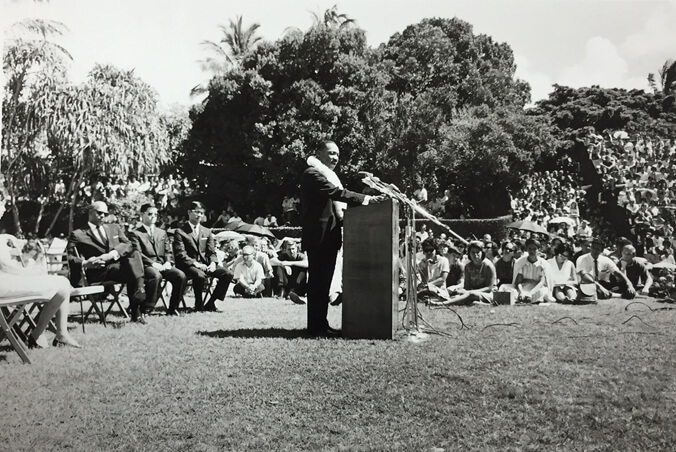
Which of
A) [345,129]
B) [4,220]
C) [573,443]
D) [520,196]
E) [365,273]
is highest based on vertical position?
[345,129]

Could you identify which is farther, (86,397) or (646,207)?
(646,207)

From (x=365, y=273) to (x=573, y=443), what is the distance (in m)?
2.15

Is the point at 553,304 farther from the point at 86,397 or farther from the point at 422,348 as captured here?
the point at 86,397

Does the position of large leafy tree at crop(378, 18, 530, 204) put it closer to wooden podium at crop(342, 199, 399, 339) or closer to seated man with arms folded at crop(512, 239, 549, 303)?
wooden podium at crop(342, 199, 399, 339)

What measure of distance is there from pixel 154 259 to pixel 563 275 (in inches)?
202

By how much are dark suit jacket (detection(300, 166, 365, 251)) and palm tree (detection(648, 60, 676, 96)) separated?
8.81 feet

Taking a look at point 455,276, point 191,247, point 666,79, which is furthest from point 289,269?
point 666,79

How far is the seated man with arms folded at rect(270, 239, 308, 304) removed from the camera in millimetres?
9070

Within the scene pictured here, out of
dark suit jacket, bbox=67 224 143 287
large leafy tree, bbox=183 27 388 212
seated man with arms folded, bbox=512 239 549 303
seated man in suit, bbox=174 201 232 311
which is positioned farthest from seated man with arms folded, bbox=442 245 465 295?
dark suit jacket, bbox=67 224 143 287

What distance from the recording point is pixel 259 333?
17.4 ft

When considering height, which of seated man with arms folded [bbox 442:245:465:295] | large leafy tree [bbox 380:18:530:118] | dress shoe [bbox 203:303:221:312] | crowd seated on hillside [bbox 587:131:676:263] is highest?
large leafy tree [bbox 380:18:530:118]

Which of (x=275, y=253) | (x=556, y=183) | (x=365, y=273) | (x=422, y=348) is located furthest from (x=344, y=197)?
(x=275, y=253)

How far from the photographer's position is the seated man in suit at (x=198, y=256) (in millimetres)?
7359

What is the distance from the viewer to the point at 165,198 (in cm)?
787
